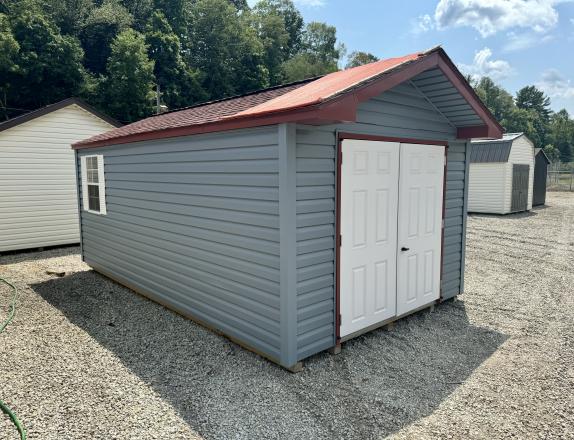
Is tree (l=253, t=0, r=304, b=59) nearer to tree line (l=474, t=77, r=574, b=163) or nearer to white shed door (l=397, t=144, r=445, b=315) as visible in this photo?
tree line (l=474, t=77, r=574, b=163)

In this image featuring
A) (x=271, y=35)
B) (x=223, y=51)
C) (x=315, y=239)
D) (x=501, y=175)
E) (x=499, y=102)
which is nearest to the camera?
(x=315, y=239)

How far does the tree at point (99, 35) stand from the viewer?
1192 inches

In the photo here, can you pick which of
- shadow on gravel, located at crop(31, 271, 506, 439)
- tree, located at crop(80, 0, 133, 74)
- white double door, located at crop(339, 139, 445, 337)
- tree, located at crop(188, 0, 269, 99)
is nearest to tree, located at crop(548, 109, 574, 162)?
tree, located at crop(188, 0, 269, 99)

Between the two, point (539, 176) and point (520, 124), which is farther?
point (520, 124)

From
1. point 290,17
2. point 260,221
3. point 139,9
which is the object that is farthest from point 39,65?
point 290,17

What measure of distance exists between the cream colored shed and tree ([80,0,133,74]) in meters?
23.8

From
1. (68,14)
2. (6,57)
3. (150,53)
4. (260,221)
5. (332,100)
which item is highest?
(68,14)

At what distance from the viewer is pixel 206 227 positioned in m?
4.43

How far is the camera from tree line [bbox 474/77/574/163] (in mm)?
47228

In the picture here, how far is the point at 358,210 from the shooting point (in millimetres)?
3971

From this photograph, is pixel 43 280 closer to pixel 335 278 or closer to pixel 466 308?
pixel 335 278

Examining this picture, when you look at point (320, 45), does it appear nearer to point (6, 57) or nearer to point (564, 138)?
point (564, 138)

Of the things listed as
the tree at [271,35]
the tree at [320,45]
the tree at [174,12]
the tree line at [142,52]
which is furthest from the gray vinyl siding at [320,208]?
the tree at [320,45]

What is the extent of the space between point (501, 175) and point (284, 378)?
46.6 ft
